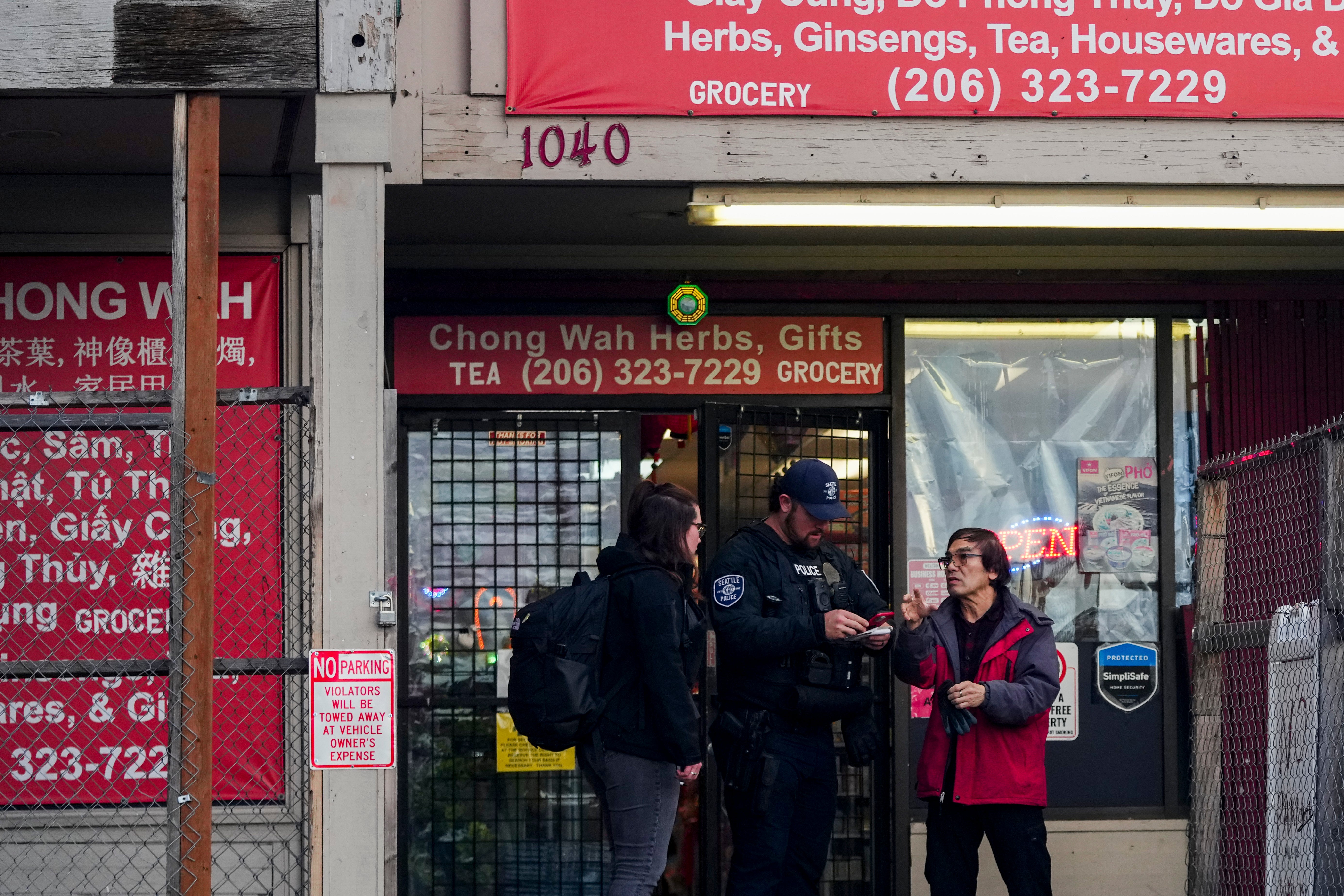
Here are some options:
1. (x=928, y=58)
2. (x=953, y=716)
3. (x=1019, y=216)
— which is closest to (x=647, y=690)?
(x=953, y=716)

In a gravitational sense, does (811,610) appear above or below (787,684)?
above

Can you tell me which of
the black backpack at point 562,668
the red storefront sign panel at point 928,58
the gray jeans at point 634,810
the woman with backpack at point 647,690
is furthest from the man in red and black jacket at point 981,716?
the red storefront sign panel at point 928,58

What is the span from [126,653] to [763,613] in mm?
2552

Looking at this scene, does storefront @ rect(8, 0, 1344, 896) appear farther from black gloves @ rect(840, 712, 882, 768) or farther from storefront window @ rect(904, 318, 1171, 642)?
black gloves @ rect(840, 712, 882, 768)

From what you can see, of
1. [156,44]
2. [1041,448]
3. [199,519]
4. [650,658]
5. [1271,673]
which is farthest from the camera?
[1041,448]

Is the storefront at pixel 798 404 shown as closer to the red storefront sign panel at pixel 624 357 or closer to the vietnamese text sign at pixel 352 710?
the red storefront sign panel at pixel 624 357

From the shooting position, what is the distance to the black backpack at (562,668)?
16.8 ft

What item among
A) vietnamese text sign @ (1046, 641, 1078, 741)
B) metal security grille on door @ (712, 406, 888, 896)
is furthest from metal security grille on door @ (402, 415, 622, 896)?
vietnamese text sign @ (1046, 641, 1078, 741)

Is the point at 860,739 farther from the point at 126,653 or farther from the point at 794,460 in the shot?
the point at 126,653

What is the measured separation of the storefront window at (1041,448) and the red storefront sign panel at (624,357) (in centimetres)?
41

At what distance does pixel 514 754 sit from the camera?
7.04m

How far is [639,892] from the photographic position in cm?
519

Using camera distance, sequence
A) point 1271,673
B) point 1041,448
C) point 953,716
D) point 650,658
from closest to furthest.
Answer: point 650,658 → point 1271,673 → point 953,716 → point 1041,448

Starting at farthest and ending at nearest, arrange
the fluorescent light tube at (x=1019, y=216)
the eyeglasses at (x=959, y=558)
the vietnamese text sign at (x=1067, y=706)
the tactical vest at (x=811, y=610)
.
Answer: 1. the vietnamese text sign at (x=1067, y=706)
2. the fluorescent light tube at (x=1019, y=216)
3. the eyeglasses at (x=959, y=558)
4. the tactical vest at (x=811, y=610)
